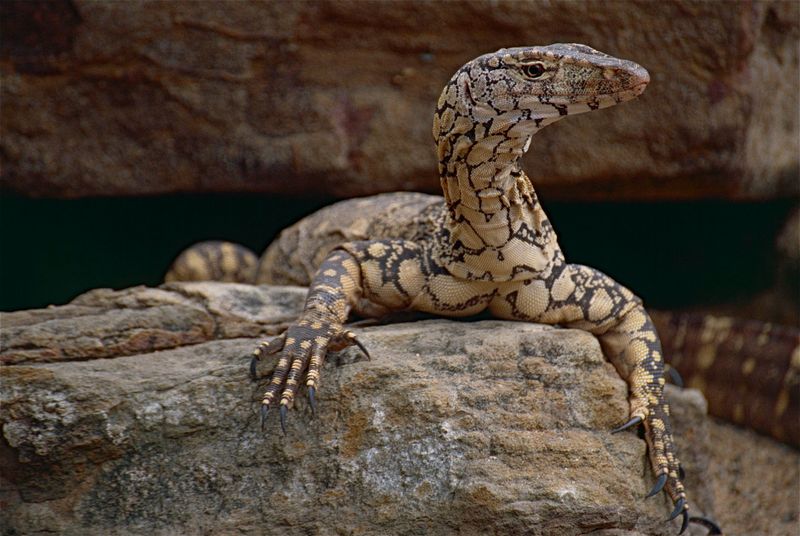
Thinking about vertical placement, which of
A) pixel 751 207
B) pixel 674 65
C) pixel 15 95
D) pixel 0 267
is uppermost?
pixel 674 65

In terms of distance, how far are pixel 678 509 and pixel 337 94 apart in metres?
3.98

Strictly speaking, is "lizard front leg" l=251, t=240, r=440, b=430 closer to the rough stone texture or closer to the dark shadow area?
the rough stone texture

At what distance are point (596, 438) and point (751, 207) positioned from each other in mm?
4862

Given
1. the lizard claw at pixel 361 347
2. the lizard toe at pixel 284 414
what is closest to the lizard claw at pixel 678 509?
the lizard claw at pixel 361 347

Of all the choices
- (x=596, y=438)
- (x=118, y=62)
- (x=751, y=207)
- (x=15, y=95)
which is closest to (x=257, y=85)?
(x=118, y=62)

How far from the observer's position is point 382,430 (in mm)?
4273

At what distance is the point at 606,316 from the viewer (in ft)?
16.9

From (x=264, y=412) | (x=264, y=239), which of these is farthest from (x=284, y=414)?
(x=264, y=239)

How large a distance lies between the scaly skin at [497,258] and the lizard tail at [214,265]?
6.33 ft

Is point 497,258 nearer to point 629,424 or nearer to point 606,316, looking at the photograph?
point 606,316

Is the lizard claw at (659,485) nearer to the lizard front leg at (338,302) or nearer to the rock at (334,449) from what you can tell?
the rock at (334,449)

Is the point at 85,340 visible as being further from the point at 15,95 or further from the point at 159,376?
the point at 15,95

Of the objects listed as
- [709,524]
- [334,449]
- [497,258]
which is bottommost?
[709,524]

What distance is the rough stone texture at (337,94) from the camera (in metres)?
6.80
